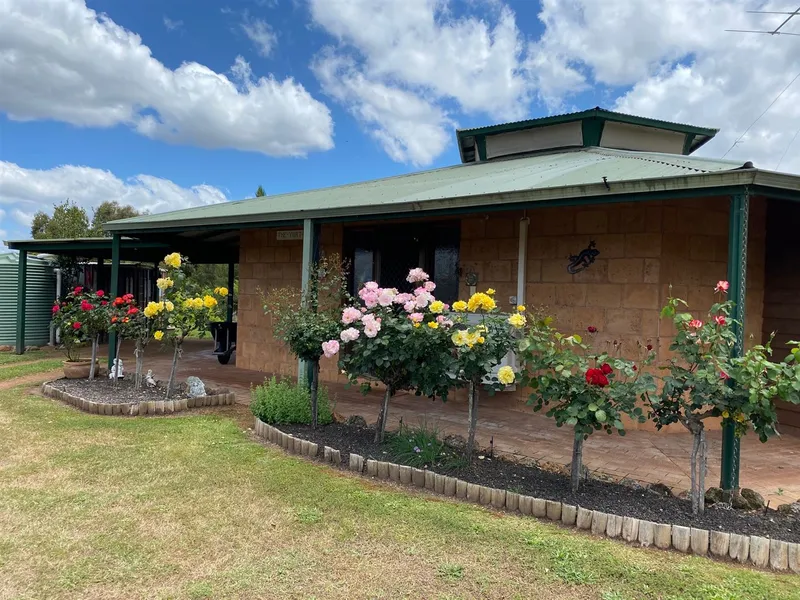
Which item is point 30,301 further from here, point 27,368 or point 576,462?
point 576,462

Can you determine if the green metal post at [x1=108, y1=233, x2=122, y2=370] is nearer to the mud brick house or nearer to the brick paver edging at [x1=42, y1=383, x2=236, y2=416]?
the mud brick house

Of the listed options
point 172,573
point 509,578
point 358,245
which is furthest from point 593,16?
point 172,573

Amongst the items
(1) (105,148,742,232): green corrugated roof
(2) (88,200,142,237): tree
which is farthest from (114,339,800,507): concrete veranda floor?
(2) (88,200,142,237): tree

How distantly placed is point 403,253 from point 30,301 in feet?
32.0

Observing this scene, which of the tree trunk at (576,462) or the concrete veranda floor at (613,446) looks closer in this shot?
the tree trunk at (576,462)

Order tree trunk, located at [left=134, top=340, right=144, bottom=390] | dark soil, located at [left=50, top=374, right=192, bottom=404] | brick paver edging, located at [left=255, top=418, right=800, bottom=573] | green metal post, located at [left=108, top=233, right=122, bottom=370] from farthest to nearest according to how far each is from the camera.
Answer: green metal post, located at [left=108, top=233, right=122, bottom=370], tree trunk, located at [left=134, top=340, right=144, bottom=390], dark soil, located at [left=50, top=374, right=192, bottom=404], brick paver edging, located at [left=255, top=418, right=800, bottom=573]

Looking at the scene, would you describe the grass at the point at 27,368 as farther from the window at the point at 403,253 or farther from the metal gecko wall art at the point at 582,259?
Result: the metal gecko wall art at the point at 582,259

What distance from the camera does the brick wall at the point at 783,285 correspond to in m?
5.81

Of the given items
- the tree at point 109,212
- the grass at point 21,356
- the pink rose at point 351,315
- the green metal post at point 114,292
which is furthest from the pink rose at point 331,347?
the tree at point 109,212

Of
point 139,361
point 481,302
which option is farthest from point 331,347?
point 139,361

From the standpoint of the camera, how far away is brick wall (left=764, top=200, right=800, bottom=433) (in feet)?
19.1

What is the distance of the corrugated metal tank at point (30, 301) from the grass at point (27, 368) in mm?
2730

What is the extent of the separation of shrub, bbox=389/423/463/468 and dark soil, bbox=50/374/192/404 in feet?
10.9

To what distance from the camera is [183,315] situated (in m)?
6.39
